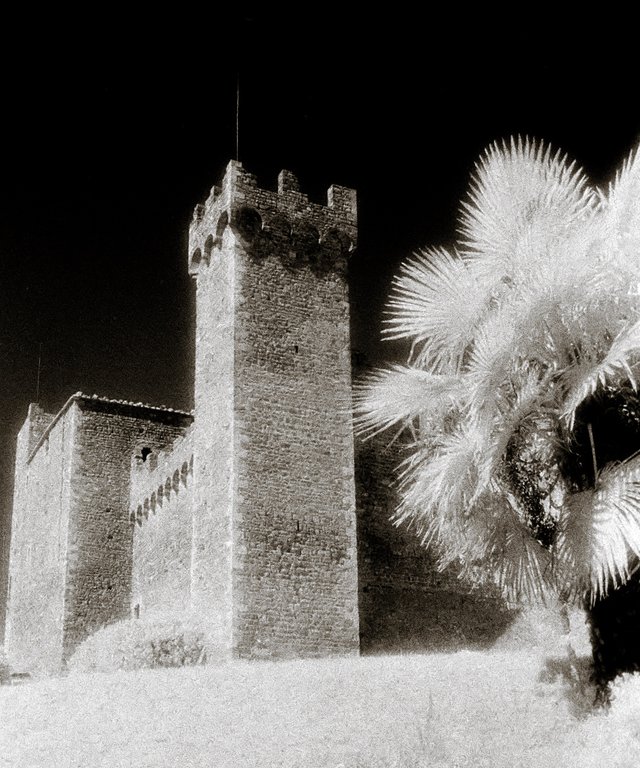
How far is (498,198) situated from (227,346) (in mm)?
11251

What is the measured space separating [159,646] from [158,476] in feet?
27.7

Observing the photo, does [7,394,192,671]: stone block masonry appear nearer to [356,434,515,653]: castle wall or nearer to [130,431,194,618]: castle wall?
[130,431,194,618]: castle wall

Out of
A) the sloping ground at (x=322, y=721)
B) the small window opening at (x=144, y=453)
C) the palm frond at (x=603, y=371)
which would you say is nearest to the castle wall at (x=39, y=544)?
the small window opening at (x=144, y=453)

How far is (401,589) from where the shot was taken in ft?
70.0

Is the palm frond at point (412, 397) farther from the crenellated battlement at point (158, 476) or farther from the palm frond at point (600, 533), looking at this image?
the crenellated battlement at point (158, 476)

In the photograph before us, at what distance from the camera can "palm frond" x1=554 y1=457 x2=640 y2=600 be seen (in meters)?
8.37

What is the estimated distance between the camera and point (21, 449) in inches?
1416

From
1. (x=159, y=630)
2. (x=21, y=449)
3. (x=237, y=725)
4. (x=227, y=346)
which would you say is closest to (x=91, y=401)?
(x=21, y=449)

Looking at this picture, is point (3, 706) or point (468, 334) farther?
point (3, 706)

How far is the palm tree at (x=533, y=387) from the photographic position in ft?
29.3

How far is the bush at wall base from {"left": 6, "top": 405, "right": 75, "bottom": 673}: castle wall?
7.52 metres

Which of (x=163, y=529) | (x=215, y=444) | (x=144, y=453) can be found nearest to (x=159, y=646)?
(x=215, y=444)

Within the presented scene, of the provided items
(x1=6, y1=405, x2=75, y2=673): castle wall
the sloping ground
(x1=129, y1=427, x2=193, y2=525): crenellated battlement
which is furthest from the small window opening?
the sloping ground

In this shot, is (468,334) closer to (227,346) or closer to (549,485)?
(549,485)
